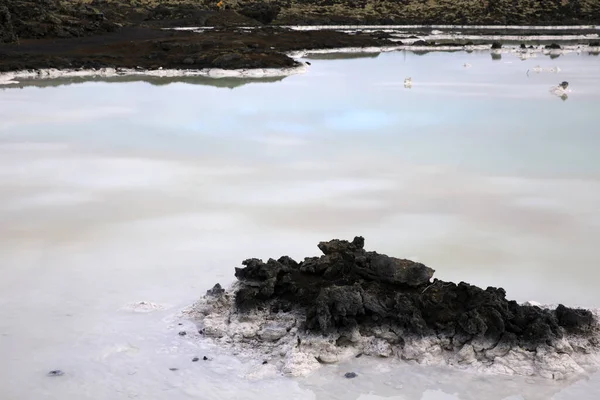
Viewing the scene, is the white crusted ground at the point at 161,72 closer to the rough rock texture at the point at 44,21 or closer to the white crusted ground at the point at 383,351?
the rough rock texture at the point at 44,21

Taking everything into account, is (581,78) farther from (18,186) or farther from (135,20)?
(135,20)

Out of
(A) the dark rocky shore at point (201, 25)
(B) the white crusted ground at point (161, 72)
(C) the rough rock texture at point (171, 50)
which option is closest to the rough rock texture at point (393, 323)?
(B) the white crusted ground at point (161, 72)

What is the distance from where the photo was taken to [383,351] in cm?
546

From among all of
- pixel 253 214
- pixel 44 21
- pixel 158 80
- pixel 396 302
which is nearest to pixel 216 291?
pixel 396 302

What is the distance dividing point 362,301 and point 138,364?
179cm

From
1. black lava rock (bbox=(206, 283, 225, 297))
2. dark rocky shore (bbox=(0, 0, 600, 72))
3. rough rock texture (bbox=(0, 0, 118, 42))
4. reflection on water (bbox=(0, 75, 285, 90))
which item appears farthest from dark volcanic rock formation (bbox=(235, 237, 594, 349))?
rough rock texture (bbox=(0, 0, 118, 42))

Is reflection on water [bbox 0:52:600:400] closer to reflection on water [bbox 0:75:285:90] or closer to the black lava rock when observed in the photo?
the black lava rock

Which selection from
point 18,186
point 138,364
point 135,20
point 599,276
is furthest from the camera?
point 135,20

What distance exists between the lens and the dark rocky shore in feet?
81.7

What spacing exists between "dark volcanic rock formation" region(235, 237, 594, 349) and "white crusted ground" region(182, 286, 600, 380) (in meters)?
0.09

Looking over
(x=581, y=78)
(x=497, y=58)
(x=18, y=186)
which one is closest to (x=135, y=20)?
(x=497, y=58)

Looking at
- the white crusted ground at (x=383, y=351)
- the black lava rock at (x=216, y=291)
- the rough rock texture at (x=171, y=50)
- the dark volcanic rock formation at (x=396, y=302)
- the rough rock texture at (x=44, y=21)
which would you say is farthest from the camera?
the rough rock texture at (x=44, y=21)

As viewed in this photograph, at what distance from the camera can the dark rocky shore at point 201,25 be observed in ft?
81.7

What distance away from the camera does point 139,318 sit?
6.16m
